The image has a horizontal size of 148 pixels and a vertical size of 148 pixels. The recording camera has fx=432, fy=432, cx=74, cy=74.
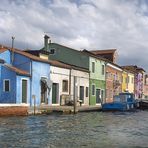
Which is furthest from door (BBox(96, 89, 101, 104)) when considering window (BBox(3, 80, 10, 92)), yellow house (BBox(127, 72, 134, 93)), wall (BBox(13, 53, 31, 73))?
window (BBox(3, 80, 10, 92))

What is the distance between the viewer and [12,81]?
39500 mm

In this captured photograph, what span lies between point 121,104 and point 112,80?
16.8 meters

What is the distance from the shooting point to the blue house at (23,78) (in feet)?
130

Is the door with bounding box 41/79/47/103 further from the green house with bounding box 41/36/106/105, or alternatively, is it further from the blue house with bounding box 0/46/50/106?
the green house with bounding box 41/36/106/105

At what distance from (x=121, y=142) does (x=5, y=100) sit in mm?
20745

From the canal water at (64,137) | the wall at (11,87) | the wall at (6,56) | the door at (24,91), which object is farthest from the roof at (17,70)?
the canal water at (64,137)

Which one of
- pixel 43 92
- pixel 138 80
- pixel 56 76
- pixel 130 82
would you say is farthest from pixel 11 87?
pixel 138 80

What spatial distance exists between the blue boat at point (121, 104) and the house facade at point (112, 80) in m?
6.39

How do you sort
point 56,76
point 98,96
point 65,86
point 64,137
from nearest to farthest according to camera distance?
point 64,137
point 56,76
point 65,86
point 98,96

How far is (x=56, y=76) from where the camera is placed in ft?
156

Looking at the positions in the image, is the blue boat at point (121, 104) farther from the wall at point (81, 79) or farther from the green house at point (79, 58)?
the green house at point (79, 58)

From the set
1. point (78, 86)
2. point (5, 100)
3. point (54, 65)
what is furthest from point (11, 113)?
point (78, 86)

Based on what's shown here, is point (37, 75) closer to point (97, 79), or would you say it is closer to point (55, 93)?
point (55, 93)

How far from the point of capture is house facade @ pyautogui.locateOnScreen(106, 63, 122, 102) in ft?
210
